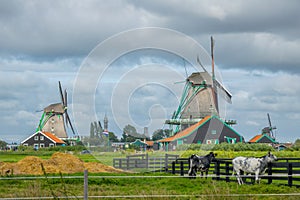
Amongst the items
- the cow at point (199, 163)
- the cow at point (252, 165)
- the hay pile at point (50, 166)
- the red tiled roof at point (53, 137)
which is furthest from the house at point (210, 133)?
the cow at point (252, 165)

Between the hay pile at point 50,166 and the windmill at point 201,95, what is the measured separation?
35327 mm

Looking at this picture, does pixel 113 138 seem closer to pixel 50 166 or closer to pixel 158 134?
pixel 158 134

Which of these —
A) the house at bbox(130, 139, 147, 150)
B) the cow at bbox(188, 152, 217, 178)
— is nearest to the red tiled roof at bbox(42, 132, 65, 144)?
the house at bbox(130, 139, 147, 150)

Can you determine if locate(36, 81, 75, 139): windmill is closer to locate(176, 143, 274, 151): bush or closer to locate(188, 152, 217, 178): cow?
locate(176, 143, 274, 151): bush

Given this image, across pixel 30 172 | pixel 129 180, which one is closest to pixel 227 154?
pixel 30 172

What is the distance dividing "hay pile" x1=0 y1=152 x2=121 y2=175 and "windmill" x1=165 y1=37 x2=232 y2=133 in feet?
116

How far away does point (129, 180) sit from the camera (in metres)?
22.9

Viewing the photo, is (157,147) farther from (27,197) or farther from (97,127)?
(27,197)

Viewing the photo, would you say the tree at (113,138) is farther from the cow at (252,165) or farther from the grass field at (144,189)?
the cow at (252,165)

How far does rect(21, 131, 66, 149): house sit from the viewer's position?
93.1m

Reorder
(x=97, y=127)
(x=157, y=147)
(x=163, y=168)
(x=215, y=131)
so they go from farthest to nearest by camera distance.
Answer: (x=215, y=131) < (x=157, y=147) < (x=97, y=127) < (x=163, y=168)

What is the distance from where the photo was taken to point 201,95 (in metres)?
74.2

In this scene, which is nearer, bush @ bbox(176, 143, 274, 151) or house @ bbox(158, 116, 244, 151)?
bush @ bbox(176, 143, 274, 151)

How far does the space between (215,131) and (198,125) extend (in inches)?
263
